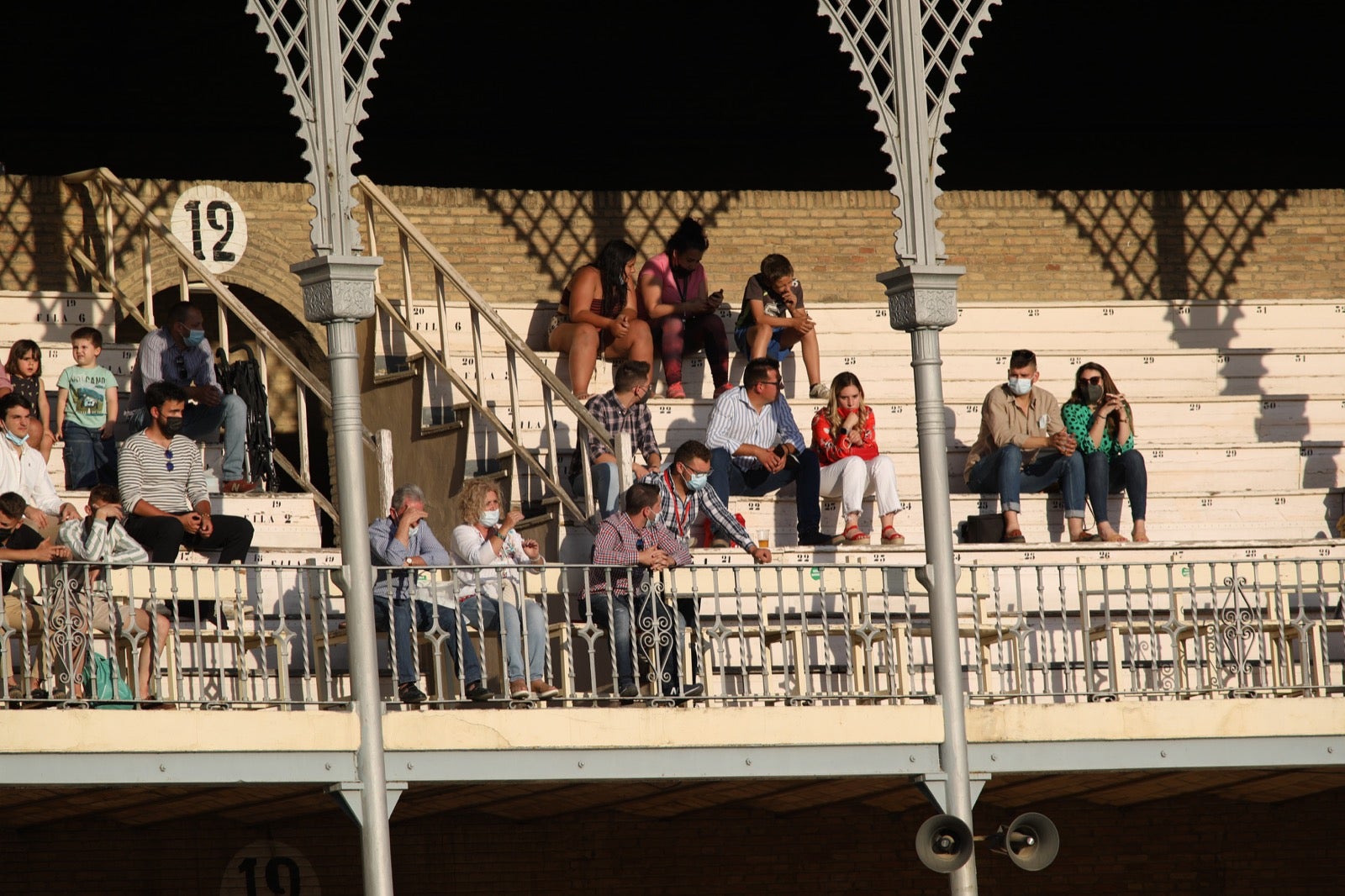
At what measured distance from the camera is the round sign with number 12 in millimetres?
17188

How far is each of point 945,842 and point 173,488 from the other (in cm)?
439

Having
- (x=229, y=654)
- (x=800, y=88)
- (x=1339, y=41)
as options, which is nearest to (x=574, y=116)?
(x=800, y=88)

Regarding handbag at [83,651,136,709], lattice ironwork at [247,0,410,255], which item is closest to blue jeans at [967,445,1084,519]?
lattice ironwork at [247,0,410,255]

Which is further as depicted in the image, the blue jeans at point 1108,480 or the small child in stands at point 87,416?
the blue jeans at point 1108,480

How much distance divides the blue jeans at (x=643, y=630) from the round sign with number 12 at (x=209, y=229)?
6905 millimetres

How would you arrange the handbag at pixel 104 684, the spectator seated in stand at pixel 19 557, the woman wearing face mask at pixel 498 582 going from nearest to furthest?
the handbag at pixel 104 684, the spectator seated in stand at pixel 19 557, the woman wearing face mask at pixel 498 582

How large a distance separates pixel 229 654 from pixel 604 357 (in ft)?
12.6

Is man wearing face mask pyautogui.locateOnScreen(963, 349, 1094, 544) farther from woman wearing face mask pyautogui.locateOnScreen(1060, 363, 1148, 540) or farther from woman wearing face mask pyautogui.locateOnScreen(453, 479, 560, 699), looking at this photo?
woman wearing face mask pyautogui.locateOnScreen(453, 479, 560, 699)

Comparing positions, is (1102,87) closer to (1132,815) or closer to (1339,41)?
(1339,41)

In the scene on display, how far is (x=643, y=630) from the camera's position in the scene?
37.1 feet

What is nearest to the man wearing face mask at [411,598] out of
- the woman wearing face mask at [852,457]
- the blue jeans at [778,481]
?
the blue jeans at [778,481]

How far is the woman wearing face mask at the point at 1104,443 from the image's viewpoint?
13.9 m

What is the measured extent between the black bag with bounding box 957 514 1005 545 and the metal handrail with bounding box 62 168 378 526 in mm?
3661

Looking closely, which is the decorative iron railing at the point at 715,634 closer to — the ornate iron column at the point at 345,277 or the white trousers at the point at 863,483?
the ornate iron column at the point at 345,277
